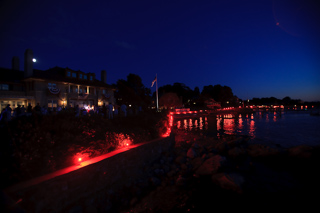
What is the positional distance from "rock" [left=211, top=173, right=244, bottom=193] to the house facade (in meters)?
22.2

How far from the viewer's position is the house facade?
63.5ft

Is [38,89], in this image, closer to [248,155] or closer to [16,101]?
[16,101]

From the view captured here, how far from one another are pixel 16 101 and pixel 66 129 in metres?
19.1

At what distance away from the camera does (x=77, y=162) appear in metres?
7.46

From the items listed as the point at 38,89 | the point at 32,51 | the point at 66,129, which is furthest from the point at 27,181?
the point at 32,51

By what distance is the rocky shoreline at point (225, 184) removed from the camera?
7.31 metres

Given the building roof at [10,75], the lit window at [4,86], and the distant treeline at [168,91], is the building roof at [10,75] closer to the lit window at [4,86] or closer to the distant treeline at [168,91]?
the lit window at [4,86]

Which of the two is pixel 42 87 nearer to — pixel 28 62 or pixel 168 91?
pixel 28 62

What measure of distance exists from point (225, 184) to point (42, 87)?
80.3 ft

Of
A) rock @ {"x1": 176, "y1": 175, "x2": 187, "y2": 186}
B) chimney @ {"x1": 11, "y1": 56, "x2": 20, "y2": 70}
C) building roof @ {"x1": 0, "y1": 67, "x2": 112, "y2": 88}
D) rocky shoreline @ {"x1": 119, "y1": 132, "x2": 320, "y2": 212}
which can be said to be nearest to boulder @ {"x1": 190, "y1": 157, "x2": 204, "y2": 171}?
Answer: rocky shoreline @ {"x1": 119, "y1": 132, "x2": 320, "y2": 212}

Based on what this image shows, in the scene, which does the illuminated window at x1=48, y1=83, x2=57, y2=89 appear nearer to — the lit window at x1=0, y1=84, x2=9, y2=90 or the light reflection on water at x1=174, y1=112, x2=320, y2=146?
the lit window at x1=0, y1=84, x2=9, y2=90

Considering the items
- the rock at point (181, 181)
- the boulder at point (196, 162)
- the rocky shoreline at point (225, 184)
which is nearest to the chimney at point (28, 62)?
the rocky shoreline at point (225, 184)

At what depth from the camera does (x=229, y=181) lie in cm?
844

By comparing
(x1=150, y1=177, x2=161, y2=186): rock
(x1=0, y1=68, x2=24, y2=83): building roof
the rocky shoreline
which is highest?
(x1=0, y1=68, x2=24, y2=83): building roof
